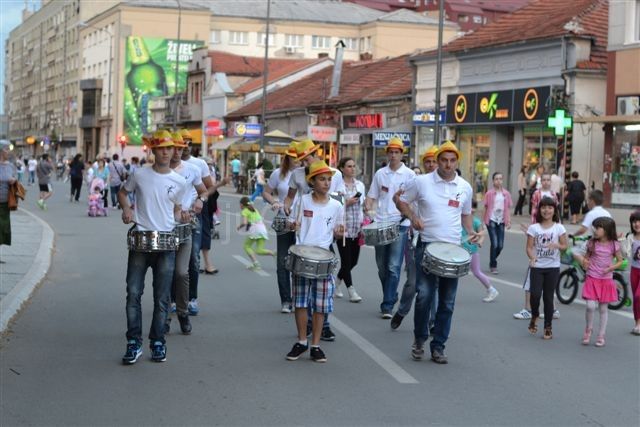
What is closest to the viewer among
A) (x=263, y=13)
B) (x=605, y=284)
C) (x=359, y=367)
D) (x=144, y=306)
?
(x=359, y=367)

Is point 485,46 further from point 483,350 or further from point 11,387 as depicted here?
point 11,387

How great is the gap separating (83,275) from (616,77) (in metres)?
21.8

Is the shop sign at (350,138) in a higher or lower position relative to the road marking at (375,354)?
higher

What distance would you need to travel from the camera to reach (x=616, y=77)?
33.5m

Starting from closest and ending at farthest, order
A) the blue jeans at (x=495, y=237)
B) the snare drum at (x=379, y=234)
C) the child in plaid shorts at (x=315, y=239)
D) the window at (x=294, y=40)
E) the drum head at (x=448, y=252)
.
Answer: the drum head at (x=448, y=252) < the child in plaid shorts at (x=315, y=239) < the snare drum at (x=379, y=234) < the blue jeans at (x=495, y=237) < the window at (x=294, y=40)

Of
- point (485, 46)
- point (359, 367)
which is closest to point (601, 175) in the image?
point (485, 46)

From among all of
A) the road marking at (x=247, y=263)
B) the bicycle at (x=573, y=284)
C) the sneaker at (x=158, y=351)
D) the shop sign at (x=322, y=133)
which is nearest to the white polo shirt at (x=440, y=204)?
the sneaker at (x=158, y=351)

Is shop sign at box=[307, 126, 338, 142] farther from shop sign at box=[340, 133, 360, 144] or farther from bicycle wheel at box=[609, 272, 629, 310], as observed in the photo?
bicycle wheel at box=[609, 272, 629, 310]

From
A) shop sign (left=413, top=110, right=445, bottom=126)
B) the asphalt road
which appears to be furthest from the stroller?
the asphalt road

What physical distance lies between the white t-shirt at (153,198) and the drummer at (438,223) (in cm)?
205

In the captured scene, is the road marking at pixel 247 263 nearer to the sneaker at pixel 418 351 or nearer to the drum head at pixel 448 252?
the sneaker at pixel 418 351

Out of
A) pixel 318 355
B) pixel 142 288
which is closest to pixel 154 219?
pixel 142 288

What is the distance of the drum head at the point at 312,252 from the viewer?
29.8 ft

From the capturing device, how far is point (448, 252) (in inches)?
365
